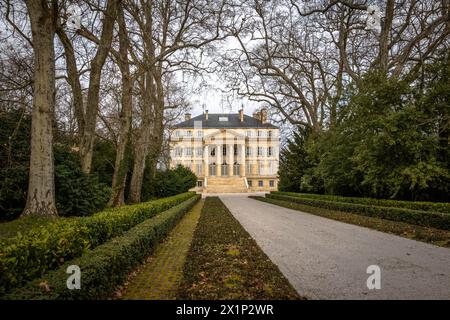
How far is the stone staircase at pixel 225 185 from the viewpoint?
148 ft

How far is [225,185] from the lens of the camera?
47656mm

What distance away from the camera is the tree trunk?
681 centimetres

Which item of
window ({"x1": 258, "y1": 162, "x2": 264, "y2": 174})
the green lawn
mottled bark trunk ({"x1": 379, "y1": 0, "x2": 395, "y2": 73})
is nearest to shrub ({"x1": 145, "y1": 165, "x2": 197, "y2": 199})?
the green lawn

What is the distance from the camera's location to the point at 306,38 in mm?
19312

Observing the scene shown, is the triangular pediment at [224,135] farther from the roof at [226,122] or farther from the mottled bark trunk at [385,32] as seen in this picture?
the mottled bark trunk at [385,32]

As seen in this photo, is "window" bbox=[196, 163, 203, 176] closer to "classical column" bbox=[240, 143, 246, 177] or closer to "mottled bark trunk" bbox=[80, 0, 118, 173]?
"classical column" bbox=[240, 143, 246, 177]

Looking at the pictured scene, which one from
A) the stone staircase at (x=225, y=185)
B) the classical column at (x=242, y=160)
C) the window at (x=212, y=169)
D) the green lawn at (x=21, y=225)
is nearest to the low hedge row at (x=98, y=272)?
the green lawn at (x=21, y=225)

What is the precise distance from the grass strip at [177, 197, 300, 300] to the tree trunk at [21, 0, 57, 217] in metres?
3.75

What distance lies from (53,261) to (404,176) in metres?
12.9

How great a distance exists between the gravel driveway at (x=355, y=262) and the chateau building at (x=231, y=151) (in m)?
45.3

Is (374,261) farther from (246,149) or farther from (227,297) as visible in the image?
(246,149)

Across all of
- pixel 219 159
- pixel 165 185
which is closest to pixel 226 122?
pixel 219 159

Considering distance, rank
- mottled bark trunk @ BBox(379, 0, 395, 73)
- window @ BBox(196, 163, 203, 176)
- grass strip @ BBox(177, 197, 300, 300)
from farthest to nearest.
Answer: window @ BBox(196, 163, 203, 176) → mottled bark trunk @ BBox(379, 0, 395, 73) → grass strip @ BBox(177, 197, 300, 300)

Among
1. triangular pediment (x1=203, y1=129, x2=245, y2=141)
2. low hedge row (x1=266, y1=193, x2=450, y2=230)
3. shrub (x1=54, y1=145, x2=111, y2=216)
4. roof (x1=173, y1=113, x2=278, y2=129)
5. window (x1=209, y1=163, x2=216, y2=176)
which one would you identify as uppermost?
roof (x1=173, y1=113, x2=278, y2=129)
